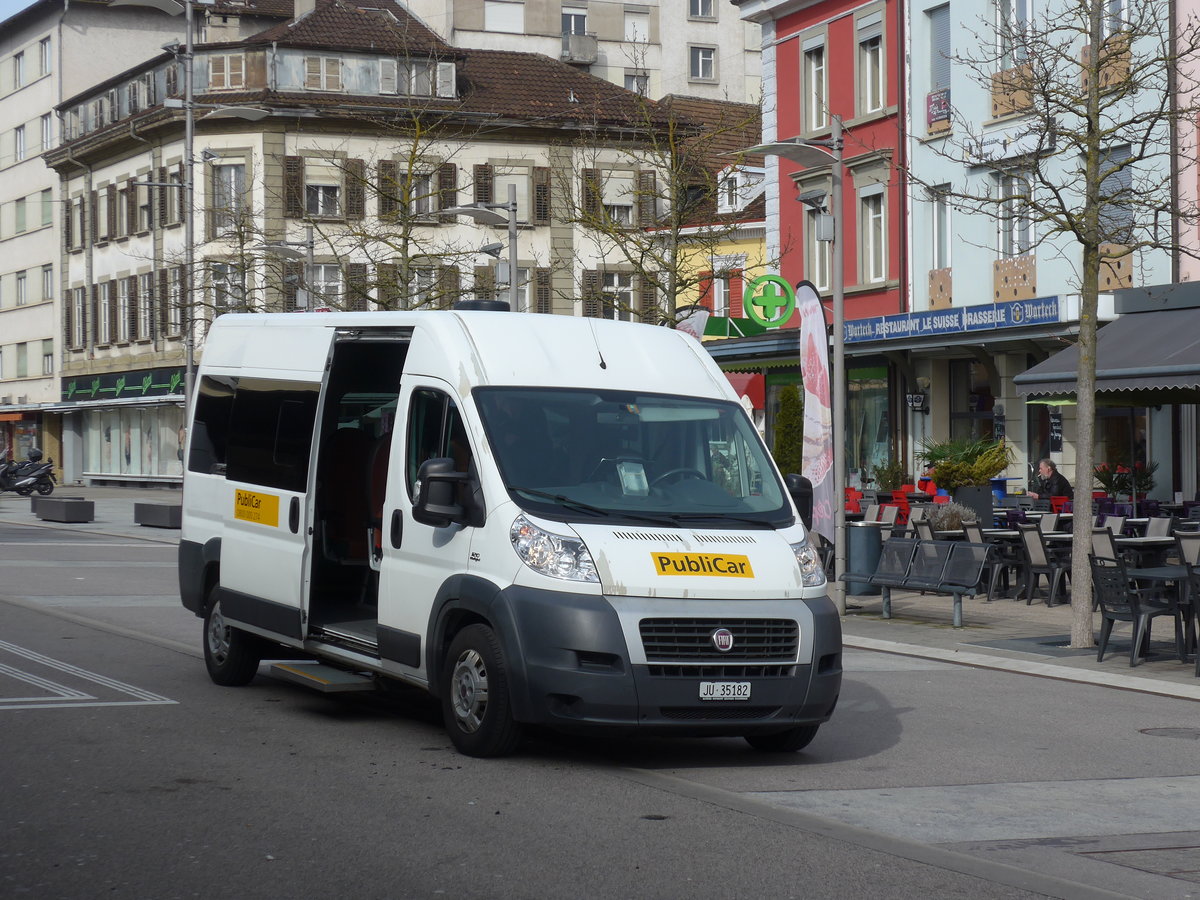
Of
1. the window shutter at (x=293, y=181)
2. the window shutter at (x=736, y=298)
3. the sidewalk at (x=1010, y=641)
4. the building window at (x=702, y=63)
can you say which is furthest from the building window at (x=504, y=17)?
the sidewalk at (x=1010, y=641)

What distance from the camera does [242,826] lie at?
7.14 m

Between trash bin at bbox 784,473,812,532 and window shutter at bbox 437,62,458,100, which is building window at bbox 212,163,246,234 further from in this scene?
trash bin at bbox 784,473,812,532

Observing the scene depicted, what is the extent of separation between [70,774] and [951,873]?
13.9 ft

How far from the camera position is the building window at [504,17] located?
6775 cm

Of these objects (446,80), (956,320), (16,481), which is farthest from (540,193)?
(956,320)

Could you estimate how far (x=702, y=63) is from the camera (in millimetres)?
71312

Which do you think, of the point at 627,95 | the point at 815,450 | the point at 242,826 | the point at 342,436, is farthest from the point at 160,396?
the point at 242,826

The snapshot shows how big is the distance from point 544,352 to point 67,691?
410 cm

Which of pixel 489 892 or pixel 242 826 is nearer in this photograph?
pixel 489 892

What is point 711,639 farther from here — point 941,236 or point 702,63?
point 702,63

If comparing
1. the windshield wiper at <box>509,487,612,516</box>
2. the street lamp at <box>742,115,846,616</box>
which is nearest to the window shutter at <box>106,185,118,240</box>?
the street lamp at <box>742,115,846,616</box>

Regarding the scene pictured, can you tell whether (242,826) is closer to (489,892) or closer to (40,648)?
(489,892)

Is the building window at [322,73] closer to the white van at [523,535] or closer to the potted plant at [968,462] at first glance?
the potted plant at [968,462]

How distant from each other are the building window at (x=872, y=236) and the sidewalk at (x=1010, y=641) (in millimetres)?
12805
